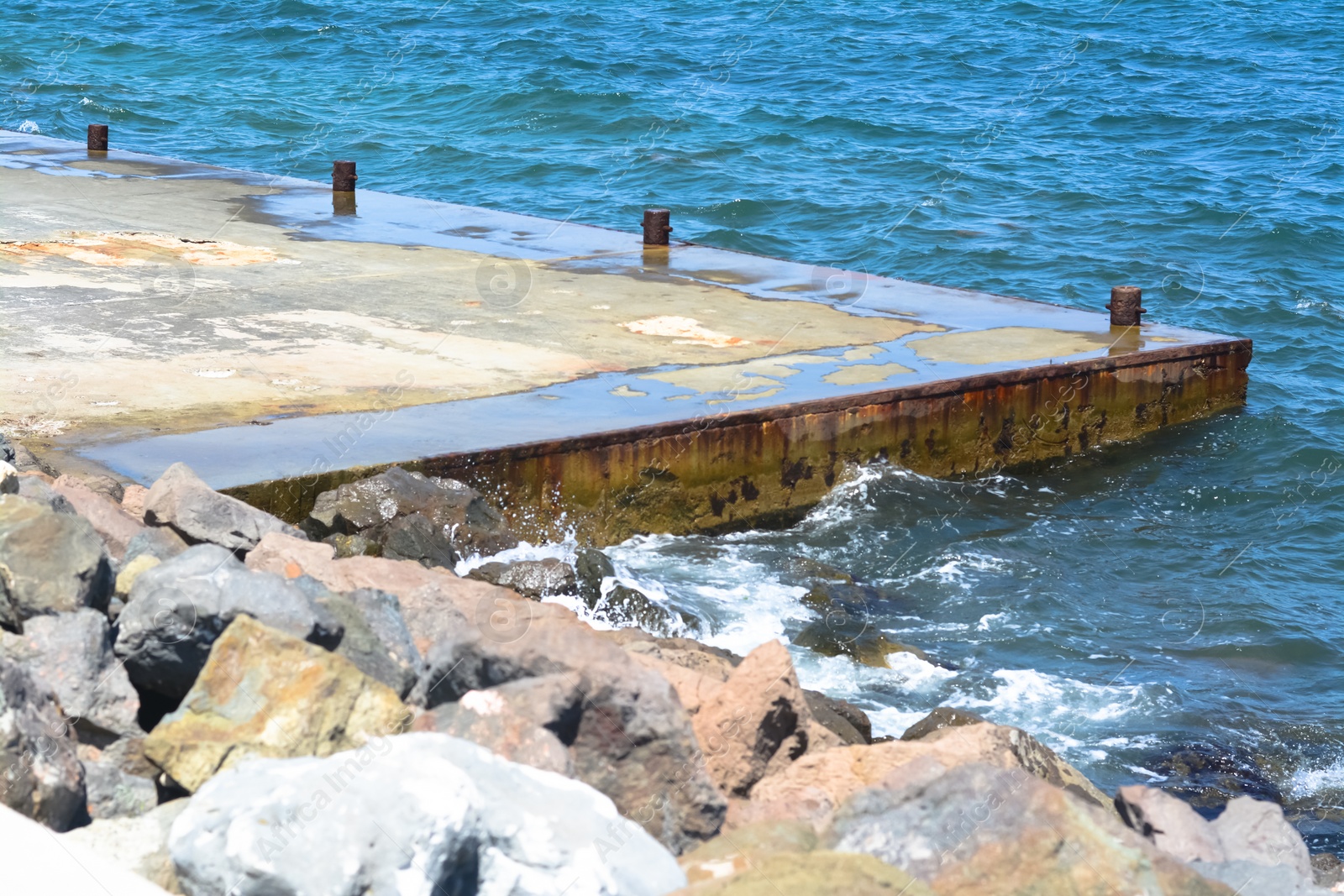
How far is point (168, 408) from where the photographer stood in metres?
6.99

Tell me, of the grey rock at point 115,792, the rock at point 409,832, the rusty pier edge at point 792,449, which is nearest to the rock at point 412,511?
the rusty pier edge at point 792,449

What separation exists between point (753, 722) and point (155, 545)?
7.27ft

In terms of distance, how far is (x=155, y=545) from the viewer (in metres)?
4.98

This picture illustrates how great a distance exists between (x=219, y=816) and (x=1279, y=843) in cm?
321

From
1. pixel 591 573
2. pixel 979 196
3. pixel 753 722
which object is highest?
pixel 979 196

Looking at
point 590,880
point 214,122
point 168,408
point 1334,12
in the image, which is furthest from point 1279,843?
point 1334,12

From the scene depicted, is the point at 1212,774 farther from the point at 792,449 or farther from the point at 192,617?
the point at 192,617

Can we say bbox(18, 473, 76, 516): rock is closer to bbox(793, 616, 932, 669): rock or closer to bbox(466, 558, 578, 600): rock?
bbox(466, 558, 578, 600): rock

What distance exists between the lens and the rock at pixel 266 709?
11.9 feet

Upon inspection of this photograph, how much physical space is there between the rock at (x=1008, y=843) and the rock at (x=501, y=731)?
0.71m

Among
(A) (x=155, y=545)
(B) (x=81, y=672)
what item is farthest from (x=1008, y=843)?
(A) (x=155, y=545)

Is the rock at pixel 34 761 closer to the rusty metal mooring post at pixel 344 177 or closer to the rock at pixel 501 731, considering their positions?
the rock at pixel 501 731

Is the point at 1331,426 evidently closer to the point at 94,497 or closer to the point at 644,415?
the point at 644,415

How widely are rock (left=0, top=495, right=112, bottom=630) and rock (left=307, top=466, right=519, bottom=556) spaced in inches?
71.4
